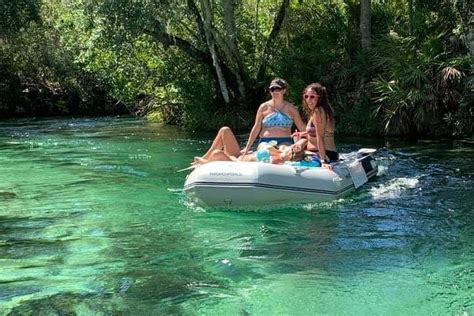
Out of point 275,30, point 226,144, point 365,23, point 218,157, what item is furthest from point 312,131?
point 275,30

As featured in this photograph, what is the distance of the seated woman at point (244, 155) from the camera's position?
7980 mm

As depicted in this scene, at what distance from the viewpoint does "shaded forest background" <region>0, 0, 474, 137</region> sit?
46.6 ft

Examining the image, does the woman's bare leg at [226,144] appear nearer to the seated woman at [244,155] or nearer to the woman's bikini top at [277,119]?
the seated woman at [244,155]

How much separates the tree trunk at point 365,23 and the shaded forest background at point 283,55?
0.03 metres

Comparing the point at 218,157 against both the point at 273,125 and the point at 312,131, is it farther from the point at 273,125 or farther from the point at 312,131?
the point at 312,131

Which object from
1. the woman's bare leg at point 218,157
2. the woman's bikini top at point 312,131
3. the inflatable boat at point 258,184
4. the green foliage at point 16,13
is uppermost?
the green foliage at point 16,13

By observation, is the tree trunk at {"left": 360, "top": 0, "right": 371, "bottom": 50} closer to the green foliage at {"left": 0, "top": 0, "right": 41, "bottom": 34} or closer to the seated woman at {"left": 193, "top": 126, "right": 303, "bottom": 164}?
the seated woman at {"left": 193, "top": 126, "right": 303, "bottom": 164}

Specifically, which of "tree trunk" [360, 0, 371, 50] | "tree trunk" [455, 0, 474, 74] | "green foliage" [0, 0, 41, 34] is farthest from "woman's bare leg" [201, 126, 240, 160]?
"green foliage" [0, 0, 41, 34]

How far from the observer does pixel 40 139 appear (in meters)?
17.9

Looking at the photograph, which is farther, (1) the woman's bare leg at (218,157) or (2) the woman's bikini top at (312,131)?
(1) the woman's bare leg at (218,157)

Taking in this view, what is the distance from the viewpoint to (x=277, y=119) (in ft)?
27.5

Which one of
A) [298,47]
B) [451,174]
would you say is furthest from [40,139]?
[451,174]

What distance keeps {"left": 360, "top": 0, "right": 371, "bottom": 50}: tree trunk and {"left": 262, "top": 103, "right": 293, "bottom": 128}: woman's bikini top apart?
8.68m

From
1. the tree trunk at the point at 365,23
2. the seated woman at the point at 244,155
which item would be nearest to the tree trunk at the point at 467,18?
the tree trunk at the point at 365,23
